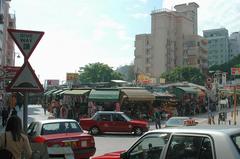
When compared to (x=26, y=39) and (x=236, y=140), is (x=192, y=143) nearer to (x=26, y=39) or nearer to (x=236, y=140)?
(x=236, y=140)

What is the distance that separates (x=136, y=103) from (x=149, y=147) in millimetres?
33714

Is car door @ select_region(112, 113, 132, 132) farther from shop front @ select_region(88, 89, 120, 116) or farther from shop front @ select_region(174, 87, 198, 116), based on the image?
shop front @ select_region(174, 87, 198, 116)

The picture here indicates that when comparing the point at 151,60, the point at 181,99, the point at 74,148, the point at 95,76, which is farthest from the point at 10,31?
the point at 151,60

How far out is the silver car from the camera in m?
4.88

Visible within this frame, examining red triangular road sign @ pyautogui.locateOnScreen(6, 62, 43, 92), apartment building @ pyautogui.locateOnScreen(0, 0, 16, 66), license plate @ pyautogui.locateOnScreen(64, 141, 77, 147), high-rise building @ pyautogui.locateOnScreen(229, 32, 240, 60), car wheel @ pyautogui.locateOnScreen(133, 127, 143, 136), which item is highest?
high-rise building @ pyautogui.locateOnScreen(229, 32, 240, 60)

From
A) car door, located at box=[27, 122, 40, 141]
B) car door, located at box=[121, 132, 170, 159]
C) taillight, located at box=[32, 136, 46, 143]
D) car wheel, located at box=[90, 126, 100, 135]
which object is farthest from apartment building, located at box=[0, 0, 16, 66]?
car door, located at box=[121, 132, 170, 159]

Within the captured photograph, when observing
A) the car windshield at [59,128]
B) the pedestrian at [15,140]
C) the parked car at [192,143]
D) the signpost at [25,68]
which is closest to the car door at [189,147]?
the parked car at [192,143]

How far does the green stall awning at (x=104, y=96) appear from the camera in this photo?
3734 cm

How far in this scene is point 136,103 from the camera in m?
39.6

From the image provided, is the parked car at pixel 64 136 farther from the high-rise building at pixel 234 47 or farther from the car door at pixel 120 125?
the high-rise building at pixel 234 47

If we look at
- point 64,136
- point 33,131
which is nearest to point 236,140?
point 64,136

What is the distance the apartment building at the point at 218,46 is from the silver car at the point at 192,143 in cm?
17274

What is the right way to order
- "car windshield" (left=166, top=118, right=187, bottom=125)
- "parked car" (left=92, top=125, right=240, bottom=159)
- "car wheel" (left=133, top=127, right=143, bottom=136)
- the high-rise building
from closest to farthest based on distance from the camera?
1. "parked car" (left=92, top=125, right=240, bottom=159)
2. "car windshield" (left=166, top=118, right=187, bottom=125)
3. "car wheel" (left=133, top=127, right=143, bottom=136)
4. the high-rise building

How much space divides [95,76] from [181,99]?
6789cm
